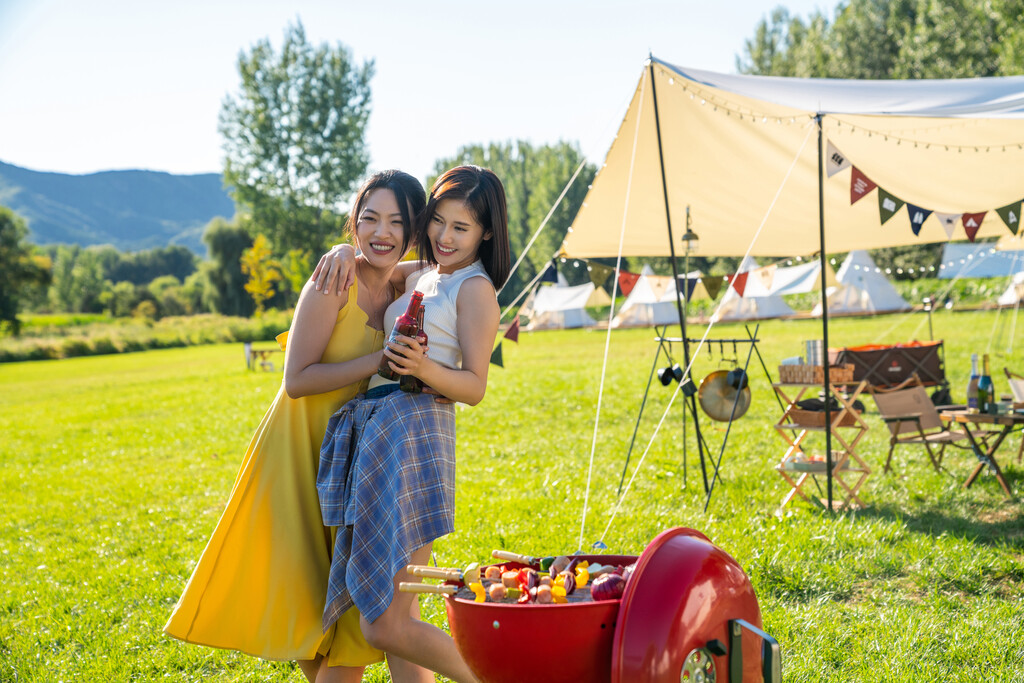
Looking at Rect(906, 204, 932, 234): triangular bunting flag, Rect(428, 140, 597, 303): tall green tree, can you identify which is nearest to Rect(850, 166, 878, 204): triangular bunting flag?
Rect(906, 204, 932, 234): triangular bunting flag

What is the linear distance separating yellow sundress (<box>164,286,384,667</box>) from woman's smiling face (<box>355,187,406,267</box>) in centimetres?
16

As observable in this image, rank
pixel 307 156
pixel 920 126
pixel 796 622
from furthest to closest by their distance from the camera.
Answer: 1. pixel 307 156
2. pixel 920 126
3. pixel 796 622

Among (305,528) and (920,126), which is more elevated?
(920,126)

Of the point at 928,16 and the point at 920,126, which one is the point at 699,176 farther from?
the point at 928,16

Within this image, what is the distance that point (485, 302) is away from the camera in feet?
7.82

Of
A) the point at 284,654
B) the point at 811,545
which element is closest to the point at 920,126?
the point at 811,545

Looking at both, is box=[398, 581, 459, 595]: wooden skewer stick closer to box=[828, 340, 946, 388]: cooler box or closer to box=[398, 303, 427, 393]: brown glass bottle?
box=[398, 303, 427, 393]: brown glass bottle

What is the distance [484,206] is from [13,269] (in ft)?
171

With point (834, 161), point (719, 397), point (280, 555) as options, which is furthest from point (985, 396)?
point (280, 555)

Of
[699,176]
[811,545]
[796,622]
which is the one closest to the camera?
[796,622]

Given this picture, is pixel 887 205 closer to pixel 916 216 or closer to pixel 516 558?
pixel 916 216

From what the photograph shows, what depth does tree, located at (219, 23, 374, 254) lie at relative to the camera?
46594 millimetres

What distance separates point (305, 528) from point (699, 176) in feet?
18.6

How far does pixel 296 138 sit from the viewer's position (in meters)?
46.7
